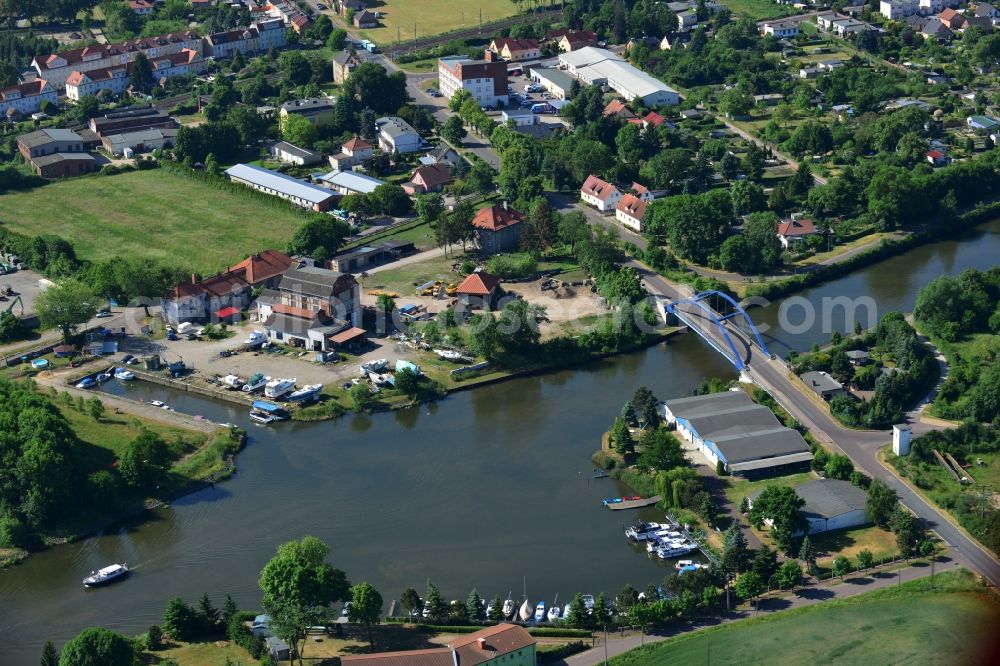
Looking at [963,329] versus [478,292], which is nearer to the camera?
[963,329]

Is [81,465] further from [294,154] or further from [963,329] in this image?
[294,154]

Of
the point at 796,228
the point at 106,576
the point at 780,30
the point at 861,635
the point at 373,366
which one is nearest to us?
the point at 861,635

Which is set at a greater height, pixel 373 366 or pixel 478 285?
pixel 478 285

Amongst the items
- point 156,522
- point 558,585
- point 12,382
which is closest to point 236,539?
point 156,522

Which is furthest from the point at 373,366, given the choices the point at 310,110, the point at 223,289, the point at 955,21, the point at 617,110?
the point at 955,21

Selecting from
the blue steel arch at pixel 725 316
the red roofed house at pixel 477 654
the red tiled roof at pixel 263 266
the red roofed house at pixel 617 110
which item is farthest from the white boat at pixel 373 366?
the red roofed house at pixel 617 110

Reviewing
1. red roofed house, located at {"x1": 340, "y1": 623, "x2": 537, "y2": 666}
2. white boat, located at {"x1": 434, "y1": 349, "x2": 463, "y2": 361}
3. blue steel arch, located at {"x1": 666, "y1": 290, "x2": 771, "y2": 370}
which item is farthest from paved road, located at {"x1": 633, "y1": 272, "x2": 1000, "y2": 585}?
red roofed house, located at {"x1": 340, "y1": 623, "x2": 537, "y2": 666}

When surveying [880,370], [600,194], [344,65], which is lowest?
[880,370]
